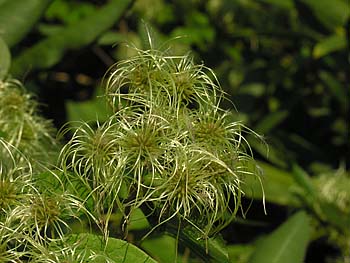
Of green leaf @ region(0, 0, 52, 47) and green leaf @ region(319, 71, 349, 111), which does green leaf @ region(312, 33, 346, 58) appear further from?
green leaf @ region(0, 0, 52, 47)

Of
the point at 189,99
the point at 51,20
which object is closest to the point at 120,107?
the point at 189,99

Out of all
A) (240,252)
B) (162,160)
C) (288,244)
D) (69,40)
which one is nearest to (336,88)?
(240,252)

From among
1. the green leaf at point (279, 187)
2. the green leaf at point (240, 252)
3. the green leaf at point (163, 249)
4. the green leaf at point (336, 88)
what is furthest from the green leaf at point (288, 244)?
the green leaf at point (336, 88)

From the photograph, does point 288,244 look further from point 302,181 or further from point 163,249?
point 302,181

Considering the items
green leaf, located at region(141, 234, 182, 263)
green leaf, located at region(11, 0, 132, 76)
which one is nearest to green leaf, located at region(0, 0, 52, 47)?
green leaf, located at region(11, 0, 132, 76)

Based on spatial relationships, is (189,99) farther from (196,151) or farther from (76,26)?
(76,26)

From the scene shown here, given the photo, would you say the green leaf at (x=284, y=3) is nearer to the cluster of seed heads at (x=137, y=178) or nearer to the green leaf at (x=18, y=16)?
the green leaf at (x=18, y=16)
